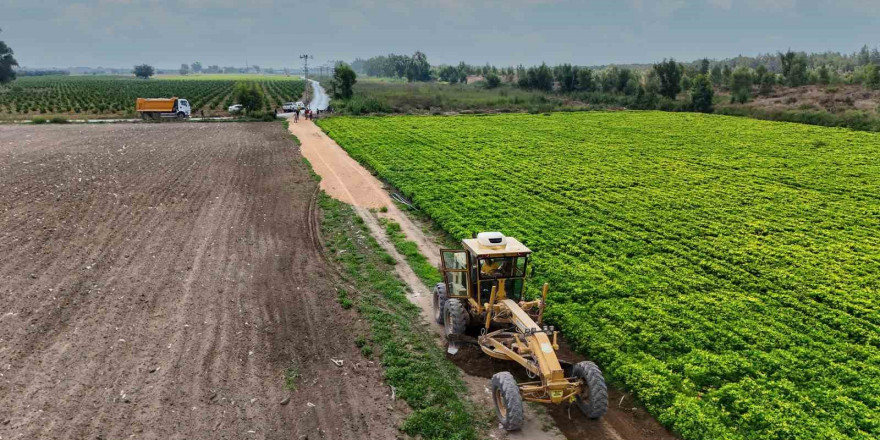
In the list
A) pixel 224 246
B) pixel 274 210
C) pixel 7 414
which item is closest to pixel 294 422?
pixel 7 414

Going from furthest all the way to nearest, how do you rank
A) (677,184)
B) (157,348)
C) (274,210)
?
(677,184), (274,210), (157,348)

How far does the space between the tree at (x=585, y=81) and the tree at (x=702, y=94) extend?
3052 centimetres

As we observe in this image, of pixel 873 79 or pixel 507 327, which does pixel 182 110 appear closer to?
pixel 507 327

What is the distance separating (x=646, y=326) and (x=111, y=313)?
589 inches

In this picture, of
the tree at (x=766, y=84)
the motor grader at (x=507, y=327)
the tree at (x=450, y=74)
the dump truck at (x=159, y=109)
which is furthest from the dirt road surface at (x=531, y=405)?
the tree at (x=450, y=74)

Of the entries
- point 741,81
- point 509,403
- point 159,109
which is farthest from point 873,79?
point 159,109

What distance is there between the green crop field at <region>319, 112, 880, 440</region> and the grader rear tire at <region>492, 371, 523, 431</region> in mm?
3406

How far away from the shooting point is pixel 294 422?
37.0ft

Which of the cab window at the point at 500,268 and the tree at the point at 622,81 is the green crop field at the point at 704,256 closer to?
the cab window at the point at 500,268

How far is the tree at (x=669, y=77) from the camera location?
90287 mm

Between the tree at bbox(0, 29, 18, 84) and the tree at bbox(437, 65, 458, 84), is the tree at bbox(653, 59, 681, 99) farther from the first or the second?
the tree at bbox(0, 29, 18, 84)

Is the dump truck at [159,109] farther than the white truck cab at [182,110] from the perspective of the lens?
No

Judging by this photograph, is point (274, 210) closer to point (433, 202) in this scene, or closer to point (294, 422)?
point (433, 202)

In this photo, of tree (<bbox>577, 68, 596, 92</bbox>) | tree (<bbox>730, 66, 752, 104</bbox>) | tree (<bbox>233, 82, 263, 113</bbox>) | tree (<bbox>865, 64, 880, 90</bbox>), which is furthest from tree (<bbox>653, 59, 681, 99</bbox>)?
tree (<bbox>233, 82, 263, 113</bbox>)
